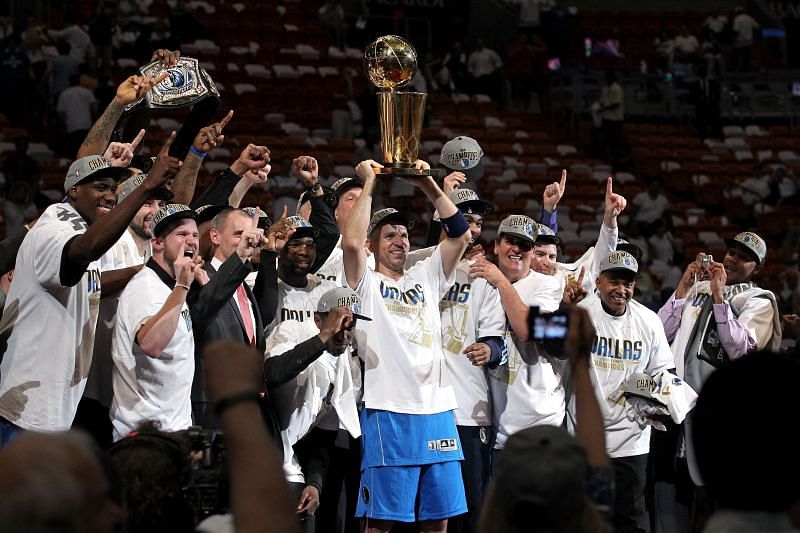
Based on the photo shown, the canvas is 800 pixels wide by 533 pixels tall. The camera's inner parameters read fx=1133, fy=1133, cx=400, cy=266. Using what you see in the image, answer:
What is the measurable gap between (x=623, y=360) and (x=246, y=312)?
221 centimetres

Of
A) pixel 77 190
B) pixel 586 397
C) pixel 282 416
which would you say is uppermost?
pixel 77 190

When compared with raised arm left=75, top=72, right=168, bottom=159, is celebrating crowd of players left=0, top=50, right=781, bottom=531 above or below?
below

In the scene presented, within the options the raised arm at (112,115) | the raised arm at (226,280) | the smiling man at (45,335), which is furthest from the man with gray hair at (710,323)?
the smiling man at (45,335)

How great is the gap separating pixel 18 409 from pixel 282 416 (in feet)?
4.73

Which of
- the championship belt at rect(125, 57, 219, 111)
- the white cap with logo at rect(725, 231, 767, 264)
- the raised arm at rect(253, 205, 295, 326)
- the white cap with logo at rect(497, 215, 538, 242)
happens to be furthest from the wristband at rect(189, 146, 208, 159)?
the white cap with logo at rect(725, 231, 767, 264)

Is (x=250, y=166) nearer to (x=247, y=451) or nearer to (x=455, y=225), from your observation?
(x=455, y=225)

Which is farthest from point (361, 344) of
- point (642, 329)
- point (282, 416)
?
point (642, 329)

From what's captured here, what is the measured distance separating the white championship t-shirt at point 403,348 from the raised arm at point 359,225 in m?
0.12

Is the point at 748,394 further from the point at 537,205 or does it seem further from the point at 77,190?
the point at 537,205

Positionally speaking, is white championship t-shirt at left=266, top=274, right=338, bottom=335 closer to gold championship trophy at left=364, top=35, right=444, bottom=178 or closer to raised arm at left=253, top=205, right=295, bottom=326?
raised arm at left=253, top=205, right=295, bottom=326

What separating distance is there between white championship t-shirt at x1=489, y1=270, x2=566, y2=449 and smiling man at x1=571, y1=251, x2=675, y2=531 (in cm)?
26

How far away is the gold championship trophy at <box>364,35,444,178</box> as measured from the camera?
566 centimetres

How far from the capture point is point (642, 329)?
21.6 feet

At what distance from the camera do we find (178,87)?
611cm
